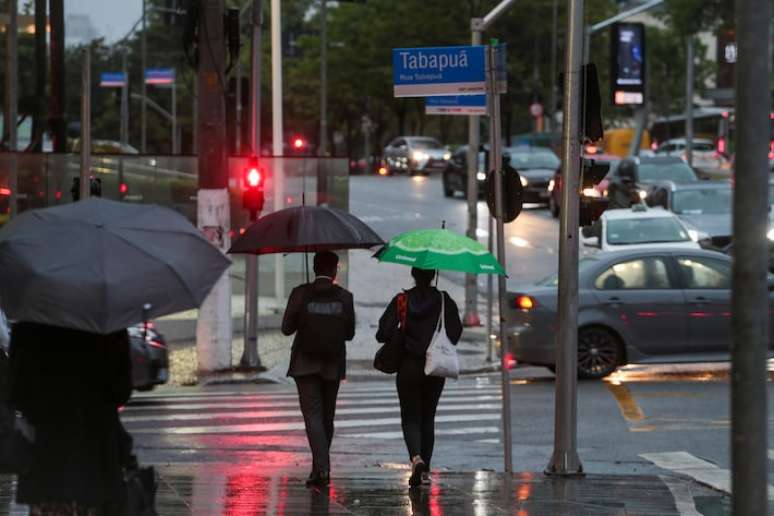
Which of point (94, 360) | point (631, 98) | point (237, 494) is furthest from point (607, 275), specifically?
point (631, 98)

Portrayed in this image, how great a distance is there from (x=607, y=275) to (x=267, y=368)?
522 centimetres

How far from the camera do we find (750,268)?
5406mm

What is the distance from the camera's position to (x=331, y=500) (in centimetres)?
995

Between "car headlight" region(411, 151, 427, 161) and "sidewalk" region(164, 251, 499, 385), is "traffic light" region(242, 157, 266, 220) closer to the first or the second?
"sidewalk" region(164, 251, 499, 385)

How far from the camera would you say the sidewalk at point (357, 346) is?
67.9ft

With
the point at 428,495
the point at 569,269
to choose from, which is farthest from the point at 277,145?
the point at 428,495

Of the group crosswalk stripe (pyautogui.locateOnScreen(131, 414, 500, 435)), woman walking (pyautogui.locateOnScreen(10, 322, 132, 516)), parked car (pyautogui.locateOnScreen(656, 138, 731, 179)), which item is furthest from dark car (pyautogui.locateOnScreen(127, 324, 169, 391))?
parked car (pyautogui.locateOnScreen(656, 138, 731, 179))

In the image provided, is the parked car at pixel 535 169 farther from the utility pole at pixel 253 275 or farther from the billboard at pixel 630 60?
the utility pole at pixel 253 275

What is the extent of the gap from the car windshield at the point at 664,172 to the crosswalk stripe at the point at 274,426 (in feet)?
76.2

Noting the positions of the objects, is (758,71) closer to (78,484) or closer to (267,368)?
(78,484)

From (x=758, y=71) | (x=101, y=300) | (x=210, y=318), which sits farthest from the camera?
(x=210, y=318)

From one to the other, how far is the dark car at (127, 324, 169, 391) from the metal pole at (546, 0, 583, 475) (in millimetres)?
6393

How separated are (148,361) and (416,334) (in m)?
7.14

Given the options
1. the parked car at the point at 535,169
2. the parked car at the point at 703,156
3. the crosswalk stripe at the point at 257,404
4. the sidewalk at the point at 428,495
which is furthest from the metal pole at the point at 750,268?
the parked car at the point at 535,169
